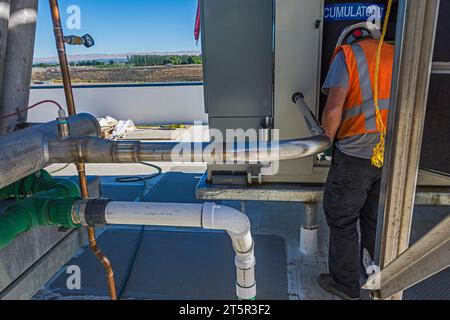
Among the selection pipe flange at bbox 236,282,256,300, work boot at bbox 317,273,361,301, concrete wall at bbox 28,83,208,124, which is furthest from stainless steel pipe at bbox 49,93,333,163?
concrete wall at bbox 28,83,208,124

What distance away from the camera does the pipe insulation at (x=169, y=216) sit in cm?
109

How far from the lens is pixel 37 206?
1.12m

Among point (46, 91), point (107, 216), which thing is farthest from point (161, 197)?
point (46, 91)

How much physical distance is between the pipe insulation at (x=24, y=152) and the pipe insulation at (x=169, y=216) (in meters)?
0.22

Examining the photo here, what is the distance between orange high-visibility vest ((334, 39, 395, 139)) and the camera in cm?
162

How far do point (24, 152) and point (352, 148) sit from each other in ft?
4.98

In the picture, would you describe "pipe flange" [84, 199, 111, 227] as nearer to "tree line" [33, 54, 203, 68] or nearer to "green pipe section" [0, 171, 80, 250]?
"green pipe section" [0, 171, 80, 250]

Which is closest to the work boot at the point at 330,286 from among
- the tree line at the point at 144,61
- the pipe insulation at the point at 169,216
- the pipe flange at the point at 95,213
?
the pipe insulation at the point at 169,216

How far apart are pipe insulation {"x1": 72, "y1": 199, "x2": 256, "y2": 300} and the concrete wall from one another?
695 centimetres

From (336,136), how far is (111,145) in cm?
126

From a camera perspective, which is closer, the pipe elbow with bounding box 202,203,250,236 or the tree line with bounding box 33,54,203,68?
the pipe elbow with bounding box 202,203,250,236

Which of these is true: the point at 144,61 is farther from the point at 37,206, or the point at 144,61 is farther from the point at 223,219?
the point at 223,219

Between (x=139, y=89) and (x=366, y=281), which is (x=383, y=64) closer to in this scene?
(x=366, y=281)

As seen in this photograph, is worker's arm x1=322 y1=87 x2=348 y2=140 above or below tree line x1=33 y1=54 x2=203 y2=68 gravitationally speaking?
below
